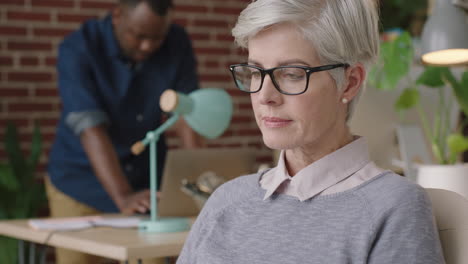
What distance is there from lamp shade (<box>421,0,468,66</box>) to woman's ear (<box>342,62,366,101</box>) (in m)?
0.59

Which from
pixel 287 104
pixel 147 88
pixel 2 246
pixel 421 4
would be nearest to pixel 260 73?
pixel 287 104

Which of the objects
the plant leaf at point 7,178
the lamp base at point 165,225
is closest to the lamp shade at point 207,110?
the lamp base at point 165,225

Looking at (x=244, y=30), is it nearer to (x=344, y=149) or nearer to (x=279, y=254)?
(x=344, y=149)

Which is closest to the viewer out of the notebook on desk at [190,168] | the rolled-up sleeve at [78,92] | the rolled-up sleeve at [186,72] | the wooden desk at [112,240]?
the wooden desk at [112,240]

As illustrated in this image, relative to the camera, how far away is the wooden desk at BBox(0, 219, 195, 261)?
76.3 inches

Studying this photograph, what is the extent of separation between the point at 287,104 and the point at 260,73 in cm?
8

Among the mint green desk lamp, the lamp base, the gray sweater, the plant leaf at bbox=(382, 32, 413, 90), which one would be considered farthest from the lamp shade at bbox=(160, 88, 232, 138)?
the gray sweater

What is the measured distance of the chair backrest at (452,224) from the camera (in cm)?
120

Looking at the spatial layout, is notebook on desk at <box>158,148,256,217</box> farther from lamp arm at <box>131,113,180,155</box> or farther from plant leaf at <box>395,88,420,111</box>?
plant leaf at <box>395,88,420,111</box>

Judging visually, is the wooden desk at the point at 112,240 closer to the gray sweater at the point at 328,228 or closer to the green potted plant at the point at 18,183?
the gray sweater at the point at 328,228

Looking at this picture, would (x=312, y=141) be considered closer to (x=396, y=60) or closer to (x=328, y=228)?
(x=328, y=228)

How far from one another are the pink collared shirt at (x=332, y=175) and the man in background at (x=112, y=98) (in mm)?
1489

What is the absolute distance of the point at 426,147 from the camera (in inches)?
98.6

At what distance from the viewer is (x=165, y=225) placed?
2.25 m
